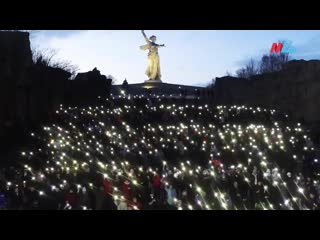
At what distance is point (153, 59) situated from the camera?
37594 mm

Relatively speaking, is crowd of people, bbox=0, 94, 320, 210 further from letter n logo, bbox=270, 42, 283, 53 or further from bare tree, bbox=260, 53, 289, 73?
bare tree, bbox=260, 53, 289, 73

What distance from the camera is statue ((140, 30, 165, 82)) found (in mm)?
36969

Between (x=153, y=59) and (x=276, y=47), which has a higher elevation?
(x=276, y=47)

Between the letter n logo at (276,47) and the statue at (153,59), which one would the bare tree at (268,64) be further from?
the statue at (153,59)

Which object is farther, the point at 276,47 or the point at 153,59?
the point at 276,47

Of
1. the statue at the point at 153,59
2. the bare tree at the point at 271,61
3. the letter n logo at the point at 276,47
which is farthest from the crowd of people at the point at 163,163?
the bare tree at the point at 271,61

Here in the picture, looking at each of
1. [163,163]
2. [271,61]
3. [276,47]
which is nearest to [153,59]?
[163,163]

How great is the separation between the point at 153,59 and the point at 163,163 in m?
22.4

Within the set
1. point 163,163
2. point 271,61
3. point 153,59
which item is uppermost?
point 271,61

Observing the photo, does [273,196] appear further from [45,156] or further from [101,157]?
[45,156]

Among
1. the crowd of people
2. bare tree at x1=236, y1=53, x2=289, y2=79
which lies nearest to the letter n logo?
bare tree at x1=236, y1=53, x2=289, y2=79

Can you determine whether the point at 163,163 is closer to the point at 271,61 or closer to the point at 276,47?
the point at 276,47
